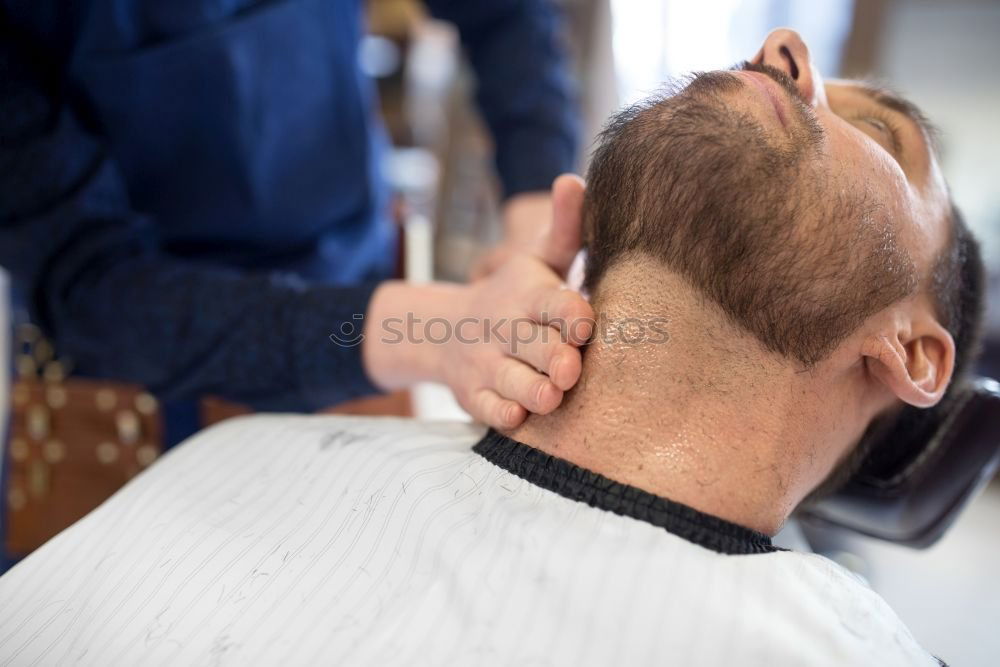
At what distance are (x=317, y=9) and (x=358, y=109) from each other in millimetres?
193

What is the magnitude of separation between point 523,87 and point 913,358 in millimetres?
985

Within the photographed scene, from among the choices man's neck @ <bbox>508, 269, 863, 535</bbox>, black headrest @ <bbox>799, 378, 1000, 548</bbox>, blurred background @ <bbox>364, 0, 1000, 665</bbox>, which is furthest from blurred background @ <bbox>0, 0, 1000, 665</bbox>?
man's neck @ <bbox>508, 269, 863, 535</bbox>

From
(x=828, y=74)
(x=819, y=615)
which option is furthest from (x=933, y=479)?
(x=828, y=74)

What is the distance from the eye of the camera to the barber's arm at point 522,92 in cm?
160

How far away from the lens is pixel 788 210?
2.78ft

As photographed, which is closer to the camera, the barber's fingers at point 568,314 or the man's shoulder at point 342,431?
the barber's fingers at point 568,314

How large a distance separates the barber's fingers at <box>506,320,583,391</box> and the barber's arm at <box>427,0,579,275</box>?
63cm

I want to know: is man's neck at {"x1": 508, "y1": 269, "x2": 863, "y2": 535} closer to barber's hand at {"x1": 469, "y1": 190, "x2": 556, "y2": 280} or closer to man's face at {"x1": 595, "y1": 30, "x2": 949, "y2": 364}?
man's face at {"x1": 595, "y1": 30, "x2": 949, "y2": 364}

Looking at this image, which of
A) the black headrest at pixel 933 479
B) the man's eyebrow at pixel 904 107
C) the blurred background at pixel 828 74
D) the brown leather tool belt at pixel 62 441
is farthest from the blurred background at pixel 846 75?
the man's eyebrow at pixel 904 107

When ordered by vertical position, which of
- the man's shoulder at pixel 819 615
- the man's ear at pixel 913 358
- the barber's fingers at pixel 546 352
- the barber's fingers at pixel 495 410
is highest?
the barber's fingers at pixel 546 352

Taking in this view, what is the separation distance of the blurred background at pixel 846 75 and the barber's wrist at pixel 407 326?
1.34 ft

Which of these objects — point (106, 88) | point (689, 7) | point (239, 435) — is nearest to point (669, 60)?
point (689, 7)

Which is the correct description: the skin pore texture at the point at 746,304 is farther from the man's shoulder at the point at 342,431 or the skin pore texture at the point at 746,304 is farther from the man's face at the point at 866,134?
the man's shoulder at the point at 342,431

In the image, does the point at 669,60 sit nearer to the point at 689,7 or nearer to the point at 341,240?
the point at 689,7
